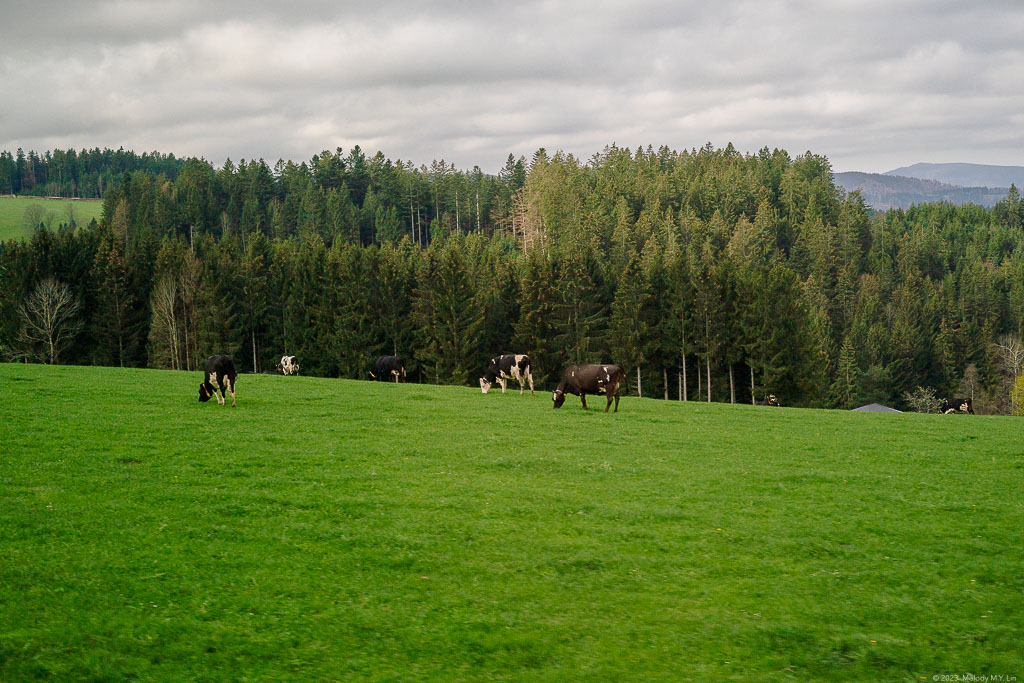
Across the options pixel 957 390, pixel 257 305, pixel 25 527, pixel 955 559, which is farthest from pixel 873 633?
pixel 957 390

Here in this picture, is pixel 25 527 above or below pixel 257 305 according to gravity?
below

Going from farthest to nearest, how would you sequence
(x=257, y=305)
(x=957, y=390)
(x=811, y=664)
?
(x=957, y=390), (x=257, y=305), (x=811, y=664)

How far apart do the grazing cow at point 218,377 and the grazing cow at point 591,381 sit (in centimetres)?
1260

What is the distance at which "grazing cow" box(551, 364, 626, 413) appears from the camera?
2994 cm

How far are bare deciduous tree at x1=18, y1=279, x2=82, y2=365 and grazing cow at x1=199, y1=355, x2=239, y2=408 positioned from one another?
54667 millimetres

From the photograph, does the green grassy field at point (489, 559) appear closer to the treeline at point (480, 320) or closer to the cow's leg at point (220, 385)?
the cow's leg at point (220, 385)

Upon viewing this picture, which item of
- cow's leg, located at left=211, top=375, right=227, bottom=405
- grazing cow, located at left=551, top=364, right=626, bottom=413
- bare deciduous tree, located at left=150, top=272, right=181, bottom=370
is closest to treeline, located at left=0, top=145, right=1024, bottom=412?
bare deciduous tree, located at left=150, top=272, right=181, bottom=370

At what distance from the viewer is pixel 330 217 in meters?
172

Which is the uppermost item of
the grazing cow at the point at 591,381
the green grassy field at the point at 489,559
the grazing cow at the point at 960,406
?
the grazing cow at the point at 591,381

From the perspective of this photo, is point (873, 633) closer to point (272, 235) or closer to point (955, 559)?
point (955, 559)

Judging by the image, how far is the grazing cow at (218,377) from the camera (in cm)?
2580

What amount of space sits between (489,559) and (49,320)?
251 feet

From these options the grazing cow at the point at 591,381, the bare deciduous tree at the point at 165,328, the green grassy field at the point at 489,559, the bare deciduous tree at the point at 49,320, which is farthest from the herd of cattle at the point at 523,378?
the bare deciduous tree at the point at 49,320

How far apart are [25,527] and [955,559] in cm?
1407
